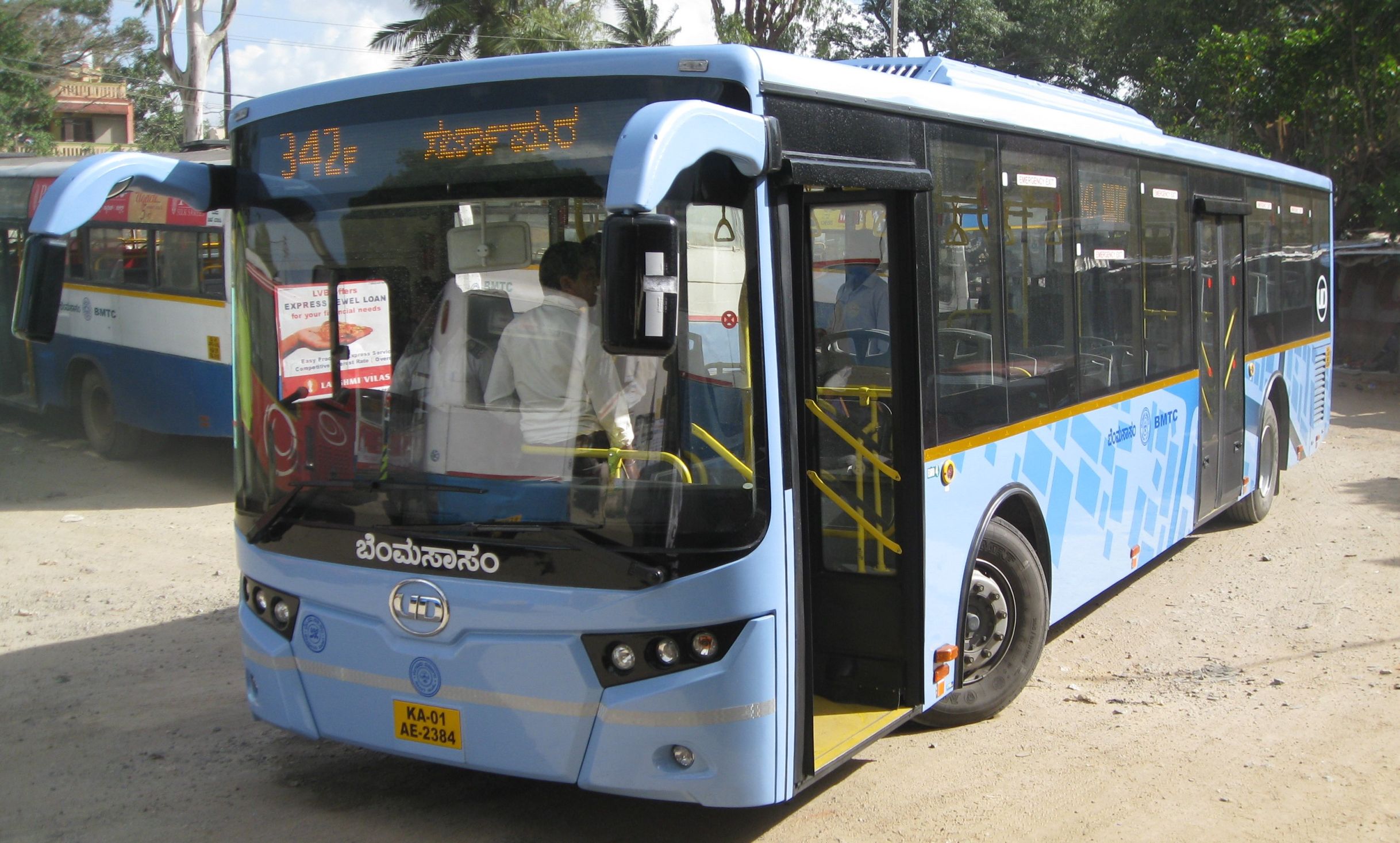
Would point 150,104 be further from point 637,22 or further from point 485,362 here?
point 485,362

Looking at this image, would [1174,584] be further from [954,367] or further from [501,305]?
[501,305]

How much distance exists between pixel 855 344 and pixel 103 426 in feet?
36.6

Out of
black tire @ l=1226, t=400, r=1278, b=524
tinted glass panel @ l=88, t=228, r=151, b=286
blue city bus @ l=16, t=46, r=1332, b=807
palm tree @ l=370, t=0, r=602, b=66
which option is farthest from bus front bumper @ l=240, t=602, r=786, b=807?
palm tree @ l=370, t=0, r=602, b=66

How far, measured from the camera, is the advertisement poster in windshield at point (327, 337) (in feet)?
13.6

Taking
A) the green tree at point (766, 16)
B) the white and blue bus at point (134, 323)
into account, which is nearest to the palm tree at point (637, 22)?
the green tree at point (766, 16)

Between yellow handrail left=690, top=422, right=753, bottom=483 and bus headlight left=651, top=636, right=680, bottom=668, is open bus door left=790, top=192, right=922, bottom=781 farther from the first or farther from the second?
bus headlight left=651, top=636, right=680, bottom=668

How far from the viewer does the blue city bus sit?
3.71m

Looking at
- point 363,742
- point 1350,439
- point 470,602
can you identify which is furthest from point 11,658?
point 1350,439

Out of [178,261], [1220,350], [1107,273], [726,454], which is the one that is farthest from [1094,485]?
[178,261]

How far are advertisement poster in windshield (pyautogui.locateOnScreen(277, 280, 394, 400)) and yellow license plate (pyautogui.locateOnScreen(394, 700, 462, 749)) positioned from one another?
1102mm

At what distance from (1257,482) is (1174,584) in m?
2.10

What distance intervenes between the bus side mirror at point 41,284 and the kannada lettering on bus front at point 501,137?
1.18 meters

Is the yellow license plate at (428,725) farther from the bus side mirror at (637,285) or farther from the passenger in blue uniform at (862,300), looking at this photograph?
the passenger in blue uniform at (862,300)

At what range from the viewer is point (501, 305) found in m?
4.01
